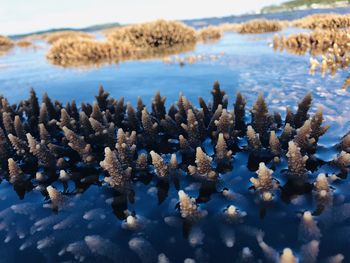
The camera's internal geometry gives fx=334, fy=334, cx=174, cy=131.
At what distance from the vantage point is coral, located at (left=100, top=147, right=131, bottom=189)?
15.1 feet

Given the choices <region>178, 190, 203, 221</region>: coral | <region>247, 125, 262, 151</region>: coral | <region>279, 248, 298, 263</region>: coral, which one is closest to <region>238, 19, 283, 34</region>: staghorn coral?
<region>247, 125, 262, 151</region>: coral

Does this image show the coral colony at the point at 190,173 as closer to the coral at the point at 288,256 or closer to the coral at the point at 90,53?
the coral at the point at 288,256

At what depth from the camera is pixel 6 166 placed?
5.85m

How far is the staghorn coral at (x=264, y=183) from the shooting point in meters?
4.24

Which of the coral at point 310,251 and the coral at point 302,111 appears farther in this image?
the coral at point 302,111

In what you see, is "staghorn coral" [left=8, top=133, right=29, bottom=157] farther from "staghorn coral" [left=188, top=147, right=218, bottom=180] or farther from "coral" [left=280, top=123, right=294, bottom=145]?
"coral" [left=280, top=123, right=294, bottom=145]

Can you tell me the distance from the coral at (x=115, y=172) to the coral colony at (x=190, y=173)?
15 millimetres

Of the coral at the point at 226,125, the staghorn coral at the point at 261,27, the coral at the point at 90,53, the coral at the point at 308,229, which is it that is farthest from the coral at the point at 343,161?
the staghorn coral at the point at 261,27

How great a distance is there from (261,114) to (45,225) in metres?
3.92

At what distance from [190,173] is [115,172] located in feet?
3.61

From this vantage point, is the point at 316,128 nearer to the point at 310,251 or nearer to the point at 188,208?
the point at 310,251

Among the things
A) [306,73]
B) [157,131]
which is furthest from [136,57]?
[157,131]

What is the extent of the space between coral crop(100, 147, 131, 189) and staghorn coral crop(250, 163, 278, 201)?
1.82 metres

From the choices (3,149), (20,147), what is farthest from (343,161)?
(3,149)
